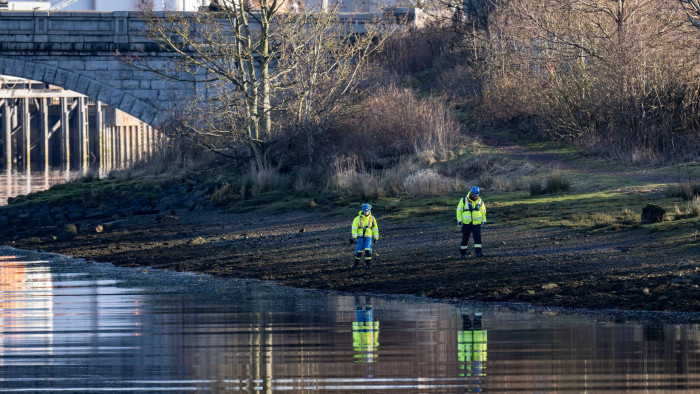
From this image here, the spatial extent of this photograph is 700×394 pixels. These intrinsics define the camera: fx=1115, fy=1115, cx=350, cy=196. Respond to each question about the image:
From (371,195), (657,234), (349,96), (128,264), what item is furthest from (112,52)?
(657,234)

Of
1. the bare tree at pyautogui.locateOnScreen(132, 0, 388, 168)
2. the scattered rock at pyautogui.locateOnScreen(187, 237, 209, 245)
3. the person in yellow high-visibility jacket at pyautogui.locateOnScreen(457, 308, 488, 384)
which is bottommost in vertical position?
the scattered rock at pyautogui.locateOnScreen(187, 237, 209, 245)

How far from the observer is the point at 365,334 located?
13188 mm

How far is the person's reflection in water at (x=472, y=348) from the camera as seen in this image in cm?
1073

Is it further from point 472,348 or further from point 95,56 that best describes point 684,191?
point 95,56

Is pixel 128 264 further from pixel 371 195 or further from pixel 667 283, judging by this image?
pixel 667 283

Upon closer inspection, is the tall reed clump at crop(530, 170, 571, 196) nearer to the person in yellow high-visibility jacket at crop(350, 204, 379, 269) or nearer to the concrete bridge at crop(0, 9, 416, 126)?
the person in yellow high-visibility jacket at crop(350, 204, 379, 269)

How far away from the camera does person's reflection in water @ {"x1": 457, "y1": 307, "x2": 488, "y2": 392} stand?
10.7 m

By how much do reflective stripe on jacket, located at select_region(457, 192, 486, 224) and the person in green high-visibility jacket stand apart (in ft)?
12.4

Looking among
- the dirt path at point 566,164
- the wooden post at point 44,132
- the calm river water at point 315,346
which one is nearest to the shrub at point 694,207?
the dirt path at point 566,164

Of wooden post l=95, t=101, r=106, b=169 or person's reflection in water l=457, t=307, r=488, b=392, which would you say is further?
wooden post l=95, t=101, r=106, b=169

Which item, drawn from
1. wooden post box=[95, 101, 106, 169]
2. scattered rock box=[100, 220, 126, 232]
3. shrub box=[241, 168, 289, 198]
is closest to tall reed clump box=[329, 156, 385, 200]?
shrub box=[241, 168, 289, 198]

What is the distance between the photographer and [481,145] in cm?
3198

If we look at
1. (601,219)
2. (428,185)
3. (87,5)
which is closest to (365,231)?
(601,219)

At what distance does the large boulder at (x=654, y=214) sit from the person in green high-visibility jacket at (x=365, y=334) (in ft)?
22.6
